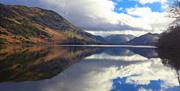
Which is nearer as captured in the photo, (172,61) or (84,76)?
(84,76)

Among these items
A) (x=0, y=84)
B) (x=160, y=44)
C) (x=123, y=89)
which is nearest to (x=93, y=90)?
(x=123, y=89)

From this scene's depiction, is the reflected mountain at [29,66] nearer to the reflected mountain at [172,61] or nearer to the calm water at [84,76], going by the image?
the calm water at [84,76]

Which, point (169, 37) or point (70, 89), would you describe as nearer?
point (70, 89)

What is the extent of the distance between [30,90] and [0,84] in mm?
4559

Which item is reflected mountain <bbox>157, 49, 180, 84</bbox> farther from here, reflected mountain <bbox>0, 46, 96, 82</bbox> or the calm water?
reflected mountain <bbox>0, 46, 96, 82</bbox>

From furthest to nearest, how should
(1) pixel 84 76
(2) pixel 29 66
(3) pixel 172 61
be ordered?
1. (3) pixel 172 61
2. (2) pixel 29 66
3. (1) pixel 84 76

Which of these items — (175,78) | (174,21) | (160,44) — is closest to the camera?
(175,78)

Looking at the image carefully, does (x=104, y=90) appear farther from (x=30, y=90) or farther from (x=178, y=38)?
(x=178, y=38)

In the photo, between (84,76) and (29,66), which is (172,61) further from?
(84,76)

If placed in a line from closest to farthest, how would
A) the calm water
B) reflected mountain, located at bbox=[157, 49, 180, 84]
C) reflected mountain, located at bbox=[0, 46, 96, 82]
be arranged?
the calm water
reflected mountain, located at bbox=[0, 46, 96, 82]
reflected mountain, located at bbox=[157, 49, 180, 84]

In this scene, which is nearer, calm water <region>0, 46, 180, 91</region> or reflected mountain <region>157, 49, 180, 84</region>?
calm water <region>0, 46, 180, 91</region>

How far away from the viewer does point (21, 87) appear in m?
31.4

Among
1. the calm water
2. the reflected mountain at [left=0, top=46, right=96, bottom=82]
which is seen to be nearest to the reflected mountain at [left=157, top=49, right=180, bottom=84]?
the calm water

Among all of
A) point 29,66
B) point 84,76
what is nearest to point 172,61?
point 29,66
